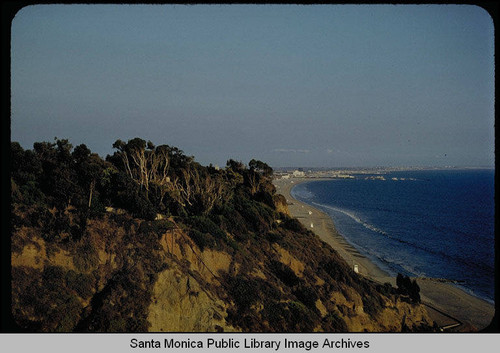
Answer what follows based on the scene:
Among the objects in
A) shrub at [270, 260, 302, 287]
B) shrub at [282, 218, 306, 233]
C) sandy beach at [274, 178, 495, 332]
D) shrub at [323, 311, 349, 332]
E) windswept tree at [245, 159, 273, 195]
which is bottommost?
sandy beach at [274, 178, 495, 332]

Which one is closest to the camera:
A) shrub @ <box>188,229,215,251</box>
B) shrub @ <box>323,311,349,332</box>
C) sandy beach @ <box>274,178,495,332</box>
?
shrub @ <box>323,311,349,332</box>

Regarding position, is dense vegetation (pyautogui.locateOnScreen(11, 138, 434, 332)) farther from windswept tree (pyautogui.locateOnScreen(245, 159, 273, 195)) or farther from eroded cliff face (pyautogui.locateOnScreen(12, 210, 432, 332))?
windswept tree (pyautogui.locateOnScreen(245, 159, 273, 195))

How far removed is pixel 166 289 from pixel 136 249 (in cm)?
215

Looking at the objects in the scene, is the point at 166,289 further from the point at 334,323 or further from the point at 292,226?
the point at 292,226

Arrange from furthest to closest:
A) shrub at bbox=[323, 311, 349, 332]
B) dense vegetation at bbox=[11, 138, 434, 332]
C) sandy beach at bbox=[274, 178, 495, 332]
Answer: sandy beach at bbox=[274, 178, 495, 332], shrub at bbox=[323, 311, 349, 332], dense vegetation at bbox=[11, 138, 434, 332]

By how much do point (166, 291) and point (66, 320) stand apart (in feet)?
8.87

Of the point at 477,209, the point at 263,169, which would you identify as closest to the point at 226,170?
the point at 263,169

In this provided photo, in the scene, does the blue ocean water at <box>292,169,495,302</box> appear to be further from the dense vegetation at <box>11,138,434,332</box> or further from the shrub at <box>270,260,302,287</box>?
the shrub at <box>270,260,302,287</box>

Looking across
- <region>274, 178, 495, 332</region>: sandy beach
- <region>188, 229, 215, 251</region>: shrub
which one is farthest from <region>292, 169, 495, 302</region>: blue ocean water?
<region>188, 229, 215, 251</region>: shrub

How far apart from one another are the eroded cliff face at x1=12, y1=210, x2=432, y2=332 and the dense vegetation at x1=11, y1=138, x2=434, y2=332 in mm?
39

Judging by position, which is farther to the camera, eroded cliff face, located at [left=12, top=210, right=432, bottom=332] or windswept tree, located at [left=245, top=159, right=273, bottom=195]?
windswept tree, located at [left=245, top=159, right=273, bottom=195]

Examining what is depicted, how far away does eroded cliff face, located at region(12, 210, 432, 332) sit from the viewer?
9.61 meters

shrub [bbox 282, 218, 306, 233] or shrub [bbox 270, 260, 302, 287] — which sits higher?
shrub [bbox 282, 218, 306, 233]

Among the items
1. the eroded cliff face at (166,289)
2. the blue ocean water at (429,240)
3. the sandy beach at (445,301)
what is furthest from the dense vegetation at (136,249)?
the blue ocean water at (429,240)
